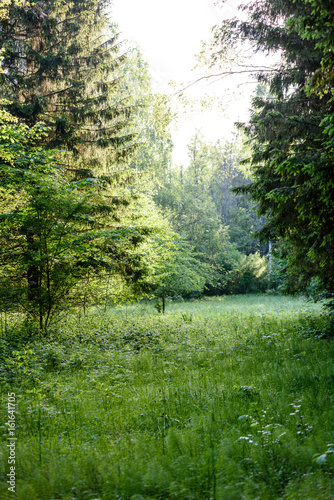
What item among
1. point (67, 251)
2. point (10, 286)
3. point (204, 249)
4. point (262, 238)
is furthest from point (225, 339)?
point (204, 249)

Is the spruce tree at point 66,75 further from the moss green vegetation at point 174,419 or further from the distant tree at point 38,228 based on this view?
the moss green vegetation at point 174,419

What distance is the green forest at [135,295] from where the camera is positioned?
2.96 meters

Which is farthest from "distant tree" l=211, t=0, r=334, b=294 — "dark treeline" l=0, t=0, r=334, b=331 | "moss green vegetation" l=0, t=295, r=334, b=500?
"moss green vegetation" l=0, t=295, r=334, b=500

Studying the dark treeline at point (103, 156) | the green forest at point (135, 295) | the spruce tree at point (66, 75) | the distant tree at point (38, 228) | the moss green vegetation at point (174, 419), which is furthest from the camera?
the spruce tree at point (66, 75)

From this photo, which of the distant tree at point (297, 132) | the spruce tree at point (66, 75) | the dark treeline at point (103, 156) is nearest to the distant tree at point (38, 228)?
the dark treeline at point (103, 156)

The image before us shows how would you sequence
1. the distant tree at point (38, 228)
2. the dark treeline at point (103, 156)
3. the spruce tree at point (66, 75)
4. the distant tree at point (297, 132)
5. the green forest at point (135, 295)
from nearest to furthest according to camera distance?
1. the green forest at point (135, 295)
2. the distant tree at point (297, 132)
3. the dark treeline at point (103, 156)
4. the distant tree at point (38, 228)
5. the spruce tree at point (66, 75)

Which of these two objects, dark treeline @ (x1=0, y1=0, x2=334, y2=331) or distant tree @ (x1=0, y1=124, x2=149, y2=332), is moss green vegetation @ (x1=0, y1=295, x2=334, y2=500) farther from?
dark treeline @ (x1=0, y1=0, x2=334, y2=331)

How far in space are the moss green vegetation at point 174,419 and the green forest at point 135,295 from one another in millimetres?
24

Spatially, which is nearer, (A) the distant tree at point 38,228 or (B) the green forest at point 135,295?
(B) the green forest at point 135,295

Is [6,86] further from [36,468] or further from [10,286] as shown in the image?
[36,468]

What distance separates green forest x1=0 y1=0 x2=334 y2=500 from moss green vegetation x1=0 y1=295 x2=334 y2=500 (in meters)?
0.02

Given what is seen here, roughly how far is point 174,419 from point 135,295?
7.99 metres

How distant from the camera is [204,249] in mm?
33844

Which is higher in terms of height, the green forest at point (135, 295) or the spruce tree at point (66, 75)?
the spruce tree at point (66, 75)
